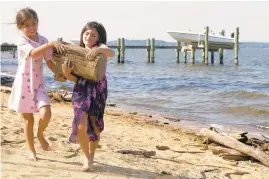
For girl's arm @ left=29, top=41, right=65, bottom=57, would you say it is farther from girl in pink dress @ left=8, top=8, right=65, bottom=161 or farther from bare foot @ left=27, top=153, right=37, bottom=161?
bare foot @ left=27, top=153, right=37, bottom=161

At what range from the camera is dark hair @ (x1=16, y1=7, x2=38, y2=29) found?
425 cm

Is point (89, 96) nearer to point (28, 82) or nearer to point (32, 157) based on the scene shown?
point (28, 82)

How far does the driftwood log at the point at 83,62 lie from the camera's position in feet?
13.0

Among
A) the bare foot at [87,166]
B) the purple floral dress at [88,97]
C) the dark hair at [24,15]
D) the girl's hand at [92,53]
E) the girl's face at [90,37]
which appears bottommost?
the bare foot at [87,166]

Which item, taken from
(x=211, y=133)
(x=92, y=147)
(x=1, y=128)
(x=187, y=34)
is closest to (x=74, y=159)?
(x=92, y=147)

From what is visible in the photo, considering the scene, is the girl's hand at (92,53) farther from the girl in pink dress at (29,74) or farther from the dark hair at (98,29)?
the girl in pink dress at (29,74)

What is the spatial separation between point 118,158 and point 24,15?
6.43 ft

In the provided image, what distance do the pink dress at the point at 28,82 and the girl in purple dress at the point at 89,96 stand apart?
14.8 inches

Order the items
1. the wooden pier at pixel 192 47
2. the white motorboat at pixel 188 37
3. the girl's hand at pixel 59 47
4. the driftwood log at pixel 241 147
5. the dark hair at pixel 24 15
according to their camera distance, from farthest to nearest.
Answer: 1. the white motorboat at pixel 188 37
2. the wooden pier at pixel 192 47
3. the driftwood log at pixel 241 147
4. the dark hair at pixel 24 15
5. the girl's hand at pixel 59 47

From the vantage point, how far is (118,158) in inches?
199

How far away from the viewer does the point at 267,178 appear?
17.6 ft

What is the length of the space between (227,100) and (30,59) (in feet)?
39.8

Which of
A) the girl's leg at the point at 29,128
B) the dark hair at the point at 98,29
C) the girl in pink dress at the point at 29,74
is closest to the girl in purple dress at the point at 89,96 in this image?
the dark hair at the point at 98,29

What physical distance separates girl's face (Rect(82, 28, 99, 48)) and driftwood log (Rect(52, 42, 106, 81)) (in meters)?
0.14
